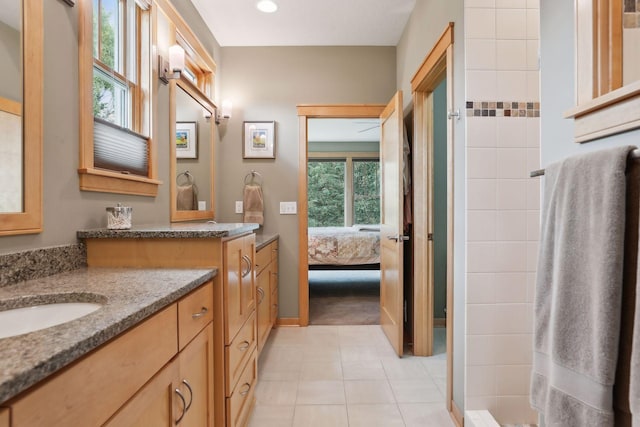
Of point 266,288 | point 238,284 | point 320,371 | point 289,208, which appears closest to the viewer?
point 238,284

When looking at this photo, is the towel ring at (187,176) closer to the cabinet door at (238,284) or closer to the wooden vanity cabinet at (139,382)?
the cabinet door at (238,284)

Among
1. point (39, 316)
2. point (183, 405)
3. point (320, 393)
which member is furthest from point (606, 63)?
point (320, 393)

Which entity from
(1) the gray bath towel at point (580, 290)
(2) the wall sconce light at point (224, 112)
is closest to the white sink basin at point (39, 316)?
(1) the gray bath towel at point (580, 290)

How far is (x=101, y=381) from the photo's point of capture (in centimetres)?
64

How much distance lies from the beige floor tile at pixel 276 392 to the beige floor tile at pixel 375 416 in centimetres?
37

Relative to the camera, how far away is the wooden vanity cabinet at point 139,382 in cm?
52

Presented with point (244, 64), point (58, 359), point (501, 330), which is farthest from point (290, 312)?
point (58, 359)

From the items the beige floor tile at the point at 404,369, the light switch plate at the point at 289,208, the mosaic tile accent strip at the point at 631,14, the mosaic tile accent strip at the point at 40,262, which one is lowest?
the beige floor tile at the point at 404,369

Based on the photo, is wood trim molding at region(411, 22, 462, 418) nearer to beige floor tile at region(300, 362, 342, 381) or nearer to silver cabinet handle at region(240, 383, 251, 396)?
beige floor tile at region(300, 362, 342, 381)

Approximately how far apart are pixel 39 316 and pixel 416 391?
196cm

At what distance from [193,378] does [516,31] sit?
206 cm

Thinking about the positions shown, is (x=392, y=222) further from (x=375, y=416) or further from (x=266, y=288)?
(x=375, y=416)

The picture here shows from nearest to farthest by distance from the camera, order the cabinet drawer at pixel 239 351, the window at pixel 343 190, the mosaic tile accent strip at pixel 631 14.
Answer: the mosaic tile accent strip at pixel 631 14, the cabinet drawer at pixel 239 351, the window at pixel 343 190

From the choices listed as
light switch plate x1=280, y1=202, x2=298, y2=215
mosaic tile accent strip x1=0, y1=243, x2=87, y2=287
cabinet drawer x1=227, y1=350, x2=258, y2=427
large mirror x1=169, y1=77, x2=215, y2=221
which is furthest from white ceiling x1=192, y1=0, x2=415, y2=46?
cabinet drawer x1=227, y1=350, x2=258, y2=427
